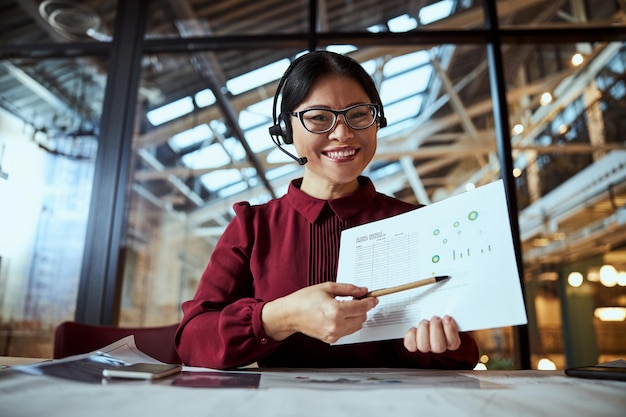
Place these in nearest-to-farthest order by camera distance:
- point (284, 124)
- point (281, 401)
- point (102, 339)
Answer: point (281, 401), point (284, 124), point (102, 339)

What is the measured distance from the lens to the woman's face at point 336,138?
1103 millimetres

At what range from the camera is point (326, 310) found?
735 mm

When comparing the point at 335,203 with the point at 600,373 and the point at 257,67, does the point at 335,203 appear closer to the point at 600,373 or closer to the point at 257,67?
the point at 600,373

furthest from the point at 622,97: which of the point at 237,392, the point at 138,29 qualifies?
the point at 237,392

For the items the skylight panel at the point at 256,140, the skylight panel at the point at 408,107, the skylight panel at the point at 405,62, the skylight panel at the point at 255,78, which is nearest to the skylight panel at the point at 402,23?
the skylight panel at the point at 405,62

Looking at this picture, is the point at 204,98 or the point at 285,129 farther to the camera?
the point at 204,98

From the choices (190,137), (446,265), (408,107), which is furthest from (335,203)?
(408,107)

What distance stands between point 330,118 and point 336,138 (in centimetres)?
5

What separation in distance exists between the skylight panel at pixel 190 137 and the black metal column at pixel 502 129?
1975 millimetres

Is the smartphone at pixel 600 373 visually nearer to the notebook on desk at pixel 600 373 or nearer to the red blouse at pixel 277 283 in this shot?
the notebook on desk at pixel 600 373

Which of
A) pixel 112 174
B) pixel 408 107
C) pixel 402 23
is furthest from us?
pixel 408 107

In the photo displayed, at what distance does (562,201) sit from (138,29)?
350 cm

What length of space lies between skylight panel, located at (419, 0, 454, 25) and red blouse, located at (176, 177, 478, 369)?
1865mm

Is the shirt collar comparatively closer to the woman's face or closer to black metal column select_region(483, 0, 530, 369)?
the woman's face
